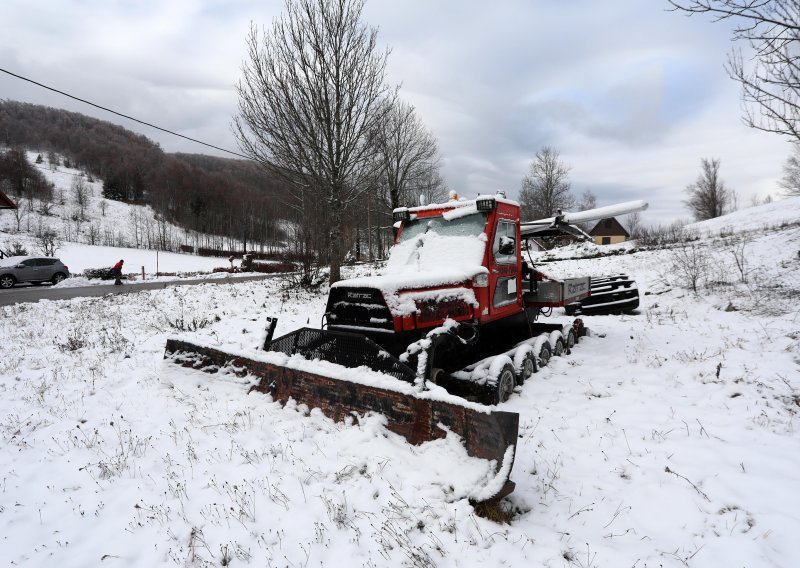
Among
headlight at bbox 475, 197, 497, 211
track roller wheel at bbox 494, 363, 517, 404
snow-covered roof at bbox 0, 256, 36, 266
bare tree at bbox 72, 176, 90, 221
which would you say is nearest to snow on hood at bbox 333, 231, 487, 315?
headlight at bbox 475, 197, 497, 211

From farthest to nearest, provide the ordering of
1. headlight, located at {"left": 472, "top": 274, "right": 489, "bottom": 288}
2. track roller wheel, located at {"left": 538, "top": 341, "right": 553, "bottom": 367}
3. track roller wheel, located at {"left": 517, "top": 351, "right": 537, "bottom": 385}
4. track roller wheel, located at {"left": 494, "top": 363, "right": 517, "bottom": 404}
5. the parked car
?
the parked car → track roller wheel, located at {"left": 538, "top": 341, "right": 553, "bottom": 367} → track roller wheel, located at {"left": 517, "top": 351, "right": 537, "bottom": 385} → headlight, located at {"left": 472, "top": 274, "right": 489, "bottom": 288} → track roller wheel, located at {"left": 494, "top": 363, "right": 517, "bottom": 404}

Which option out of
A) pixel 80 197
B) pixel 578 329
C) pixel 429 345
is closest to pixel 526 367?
pixel 429 345

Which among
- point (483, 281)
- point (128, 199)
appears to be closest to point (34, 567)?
point (483, 281)

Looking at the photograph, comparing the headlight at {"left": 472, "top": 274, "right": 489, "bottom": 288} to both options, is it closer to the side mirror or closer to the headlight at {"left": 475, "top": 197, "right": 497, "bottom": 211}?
the side mirror

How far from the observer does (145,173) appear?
9012cm

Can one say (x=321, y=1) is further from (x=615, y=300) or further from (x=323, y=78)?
(x=615, y=300)

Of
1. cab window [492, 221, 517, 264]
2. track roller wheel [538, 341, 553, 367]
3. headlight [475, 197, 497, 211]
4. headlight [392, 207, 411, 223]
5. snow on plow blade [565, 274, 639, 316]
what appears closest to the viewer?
headlight [475, 197, 497, 211]

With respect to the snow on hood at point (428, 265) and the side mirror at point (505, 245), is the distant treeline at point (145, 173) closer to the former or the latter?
the snow on hood at point (428, 265)

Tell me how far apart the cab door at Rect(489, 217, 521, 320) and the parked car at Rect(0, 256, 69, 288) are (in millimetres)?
27621

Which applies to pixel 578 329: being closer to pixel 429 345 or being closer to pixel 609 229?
pixel 429 345

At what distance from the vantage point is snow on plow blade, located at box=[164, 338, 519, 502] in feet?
10.3

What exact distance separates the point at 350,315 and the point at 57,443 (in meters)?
3.37

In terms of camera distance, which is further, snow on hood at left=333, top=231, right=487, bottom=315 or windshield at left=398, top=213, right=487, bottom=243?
windshield at left=398, top=213, right=487, bottom=243

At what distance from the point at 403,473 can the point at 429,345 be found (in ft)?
3.79
